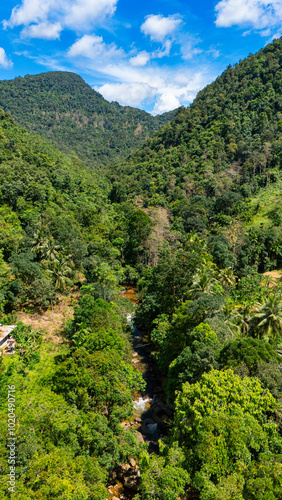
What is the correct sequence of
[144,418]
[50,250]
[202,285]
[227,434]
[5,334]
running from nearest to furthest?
[227,434] < [144,418] < [5,334] < [202,285] < [50,250]

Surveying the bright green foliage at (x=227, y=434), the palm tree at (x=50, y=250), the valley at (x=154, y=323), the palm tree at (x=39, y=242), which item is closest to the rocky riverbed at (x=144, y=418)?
the valley at (x=154, y=323)

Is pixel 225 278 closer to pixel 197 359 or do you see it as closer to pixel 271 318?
pixel 271 318

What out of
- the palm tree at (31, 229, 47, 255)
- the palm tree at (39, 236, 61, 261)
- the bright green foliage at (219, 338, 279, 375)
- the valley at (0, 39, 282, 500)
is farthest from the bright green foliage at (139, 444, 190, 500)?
the palm tree at (31, 229, 47, 255)

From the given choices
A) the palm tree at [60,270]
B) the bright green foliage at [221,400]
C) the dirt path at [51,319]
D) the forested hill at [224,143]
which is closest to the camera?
the bright green foliage at [221,400]

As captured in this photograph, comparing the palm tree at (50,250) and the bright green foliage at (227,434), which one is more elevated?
the palm tree at (50,250)

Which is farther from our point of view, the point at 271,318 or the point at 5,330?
the point at 5,330

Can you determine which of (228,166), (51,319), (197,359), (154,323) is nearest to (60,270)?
(51,319)

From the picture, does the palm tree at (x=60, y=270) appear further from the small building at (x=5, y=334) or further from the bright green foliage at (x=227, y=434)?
the bright green foliage at (x=227, y=434)

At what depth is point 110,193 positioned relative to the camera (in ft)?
339

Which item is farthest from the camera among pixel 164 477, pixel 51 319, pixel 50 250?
pixel 50 250

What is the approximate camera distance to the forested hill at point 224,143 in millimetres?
69062

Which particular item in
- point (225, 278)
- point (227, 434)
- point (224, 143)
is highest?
point (224, 143)

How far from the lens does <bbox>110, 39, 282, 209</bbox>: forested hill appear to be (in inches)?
2719

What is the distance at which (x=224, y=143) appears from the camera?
268ft
